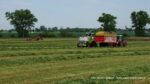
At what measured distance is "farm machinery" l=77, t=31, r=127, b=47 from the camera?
191 feet

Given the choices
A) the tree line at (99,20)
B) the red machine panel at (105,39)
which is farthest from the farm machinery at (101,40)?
the tree line at (99,20)

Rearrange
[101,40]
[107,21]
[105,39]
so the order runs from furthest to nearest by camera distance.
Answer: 1. [107,21]
2. [105,39]
3. [101,40]

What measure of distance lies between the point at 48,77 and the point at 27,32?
373ft

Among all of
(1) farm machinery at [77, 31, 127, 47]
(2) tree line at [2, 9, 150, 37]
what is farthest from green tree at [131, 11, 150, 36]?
(1) farm machinery at [77, 31, 127, 47]

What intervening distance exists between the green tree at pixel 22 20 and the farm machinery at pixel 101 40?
71.5 meters

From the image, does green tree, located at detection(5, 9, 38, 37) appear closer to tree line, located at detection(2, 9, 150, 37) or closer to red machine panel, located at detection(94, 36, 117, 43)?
tree line, located at detection(2, 9, 150, 37)

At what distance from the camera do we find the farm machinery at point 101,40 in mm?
58156

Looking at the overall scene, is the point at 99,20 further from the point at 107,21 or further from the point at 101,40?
the point at 101,40

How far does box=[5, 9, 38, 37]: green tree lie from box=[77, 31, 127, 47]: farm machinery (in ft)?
235

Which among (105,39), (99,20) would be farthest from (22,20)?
(105,39)

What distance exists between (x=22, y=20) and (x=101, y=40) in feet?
257

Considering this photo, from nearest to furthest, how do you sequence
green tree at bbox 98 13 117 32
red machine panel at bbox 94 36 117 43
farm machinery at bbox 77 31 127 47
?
farm machinery at bbox 77 31 127 47 → red machine panel at bbox 94 36 117 43 → green tree at bbox 98 13 117 32

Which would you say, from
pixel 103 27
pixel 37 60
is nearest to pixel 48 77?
pixel 37 60

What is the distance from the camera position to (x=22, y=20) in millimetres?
136625
